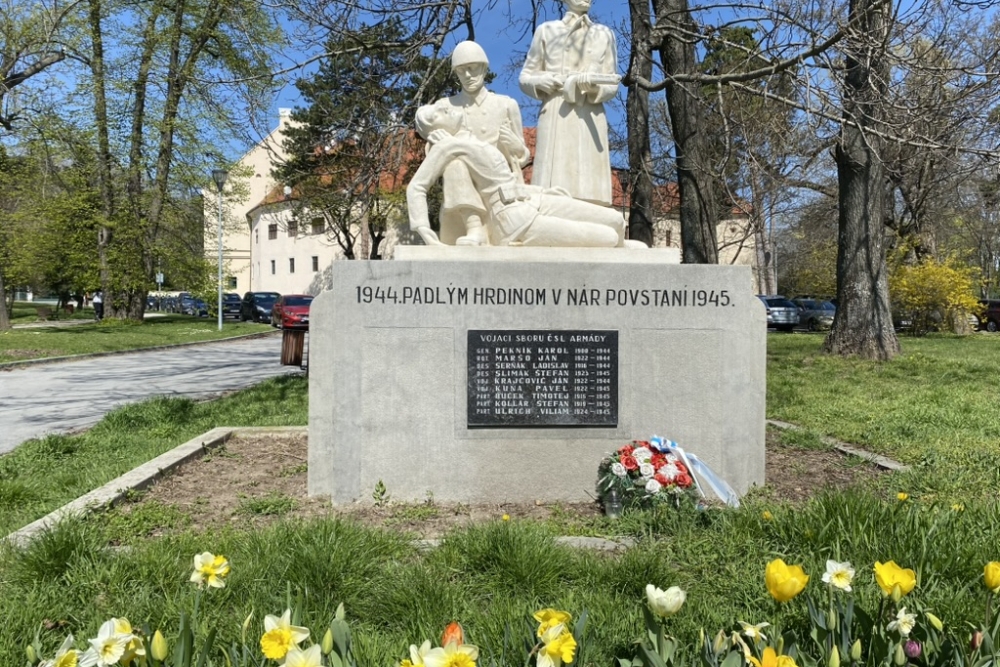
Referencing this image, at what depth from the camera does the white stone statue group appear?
530 cm

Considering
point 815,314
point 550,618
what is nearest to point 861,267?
point 550,618

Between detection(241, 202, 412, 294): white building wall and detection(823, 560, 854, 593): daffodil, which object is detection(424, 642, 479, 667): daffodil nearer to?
detection(823, 560, 854, 593): daffodil

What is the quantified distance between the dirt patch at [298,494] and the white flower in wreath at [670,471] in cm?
56

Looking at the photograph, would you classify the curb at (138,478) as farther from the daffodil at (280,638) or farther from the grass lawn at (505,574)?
the daffodil at (280,638)

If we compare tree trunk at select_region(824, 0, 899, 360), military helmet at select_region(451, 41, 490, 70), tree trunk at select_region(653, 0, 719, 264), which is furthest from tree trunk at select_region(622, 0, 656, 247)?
military helmet at select_region(451, 41, 490, 70)

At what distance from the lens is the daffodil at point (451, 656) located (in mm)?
1518

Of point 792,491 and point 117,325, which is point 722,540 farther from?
point 117,325

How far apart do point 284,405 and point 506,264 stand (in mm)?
5477

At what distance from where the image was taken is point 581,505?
476 cm

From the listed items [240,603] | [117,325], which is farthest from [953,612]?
[117,325]

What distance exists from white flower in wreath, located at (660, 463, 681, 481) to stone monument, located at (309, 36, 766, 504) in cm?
68

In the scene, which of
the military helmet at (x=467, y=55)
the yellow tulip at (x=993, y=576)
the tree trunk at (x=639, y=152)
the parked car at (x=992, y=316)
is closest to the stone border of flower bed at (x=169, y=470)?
the yellow tulip at (x=993, y=576)

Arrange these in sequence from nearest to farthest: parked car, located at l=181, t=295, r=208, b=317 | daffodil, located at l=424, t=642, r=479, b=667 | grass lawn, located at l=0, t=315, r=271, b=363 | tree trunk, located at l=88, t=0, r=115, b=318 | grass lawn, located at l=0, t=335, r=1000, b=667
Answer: daffodil, located at l=424, t=642, r=479, b=667 → grass lawn, located at l=0, t=335, r=1000, b=667 → grass lawn, located at l=0, t=315, r=271, b=363 → tree trunk, located at l=88, t=0, r=115, b=318 → parked car, located at l=181, t=295, r=208, b=317

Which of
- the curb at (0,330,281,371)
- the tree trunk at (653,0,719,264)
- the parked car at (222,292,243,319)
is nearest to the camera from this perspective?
the tree trunk at (653,0,719,264)
